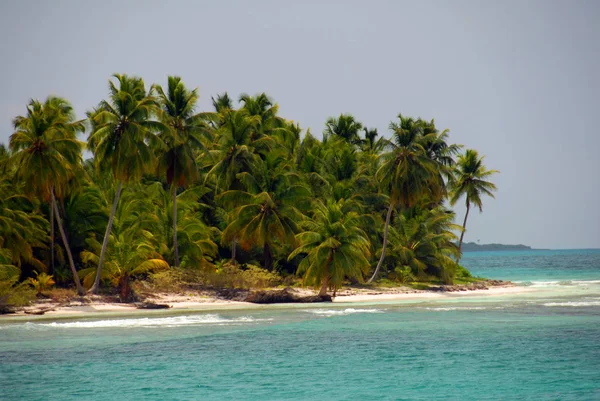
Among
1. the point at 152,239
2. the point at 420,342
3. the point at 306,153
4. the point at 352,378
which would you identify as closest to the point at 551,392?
the point at 352,378

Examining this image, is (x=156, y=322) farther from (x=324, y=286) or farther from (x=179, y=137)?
(x=179, y=137)

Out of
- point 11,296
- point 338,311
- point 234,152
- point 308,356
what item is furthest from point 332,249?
point 308,356

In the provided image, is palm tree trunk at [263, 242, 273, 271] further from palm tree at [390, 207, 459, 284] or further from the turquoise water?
the turquoise water

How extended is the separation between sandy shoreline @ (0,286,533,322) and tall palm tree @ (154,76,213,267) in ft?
15.3

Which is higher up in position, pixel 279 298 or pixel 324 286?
pixel 324 286

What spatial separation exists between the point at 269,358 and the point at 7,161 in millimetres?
21603

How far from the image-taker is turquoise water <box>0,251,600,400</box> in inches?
663

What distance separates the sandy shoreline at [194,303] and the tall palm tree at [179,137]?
4.65 m

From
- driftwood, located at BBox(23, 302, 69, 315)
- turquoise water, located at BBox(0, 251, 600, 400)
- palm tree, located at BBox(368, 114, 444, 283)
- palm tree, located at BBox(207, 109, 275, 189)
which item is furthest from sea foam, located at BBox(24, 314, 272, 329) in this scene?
palm tree, located at BBox(368, 114, 444, 283)

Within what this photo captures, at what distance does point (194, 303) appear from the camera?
1510 inches

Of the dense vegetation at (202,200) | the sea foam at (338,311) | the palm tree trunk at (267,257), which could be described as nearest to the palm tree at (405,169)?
the dense vegetation at (202,200)

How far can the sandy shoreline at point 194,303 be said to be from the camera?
32.9 metres

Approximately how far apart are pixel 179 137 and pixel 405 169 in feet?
53.4

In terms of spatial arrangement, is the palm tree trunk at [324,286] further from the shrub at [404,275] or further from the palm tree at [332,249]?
the shrub at [404,275]
